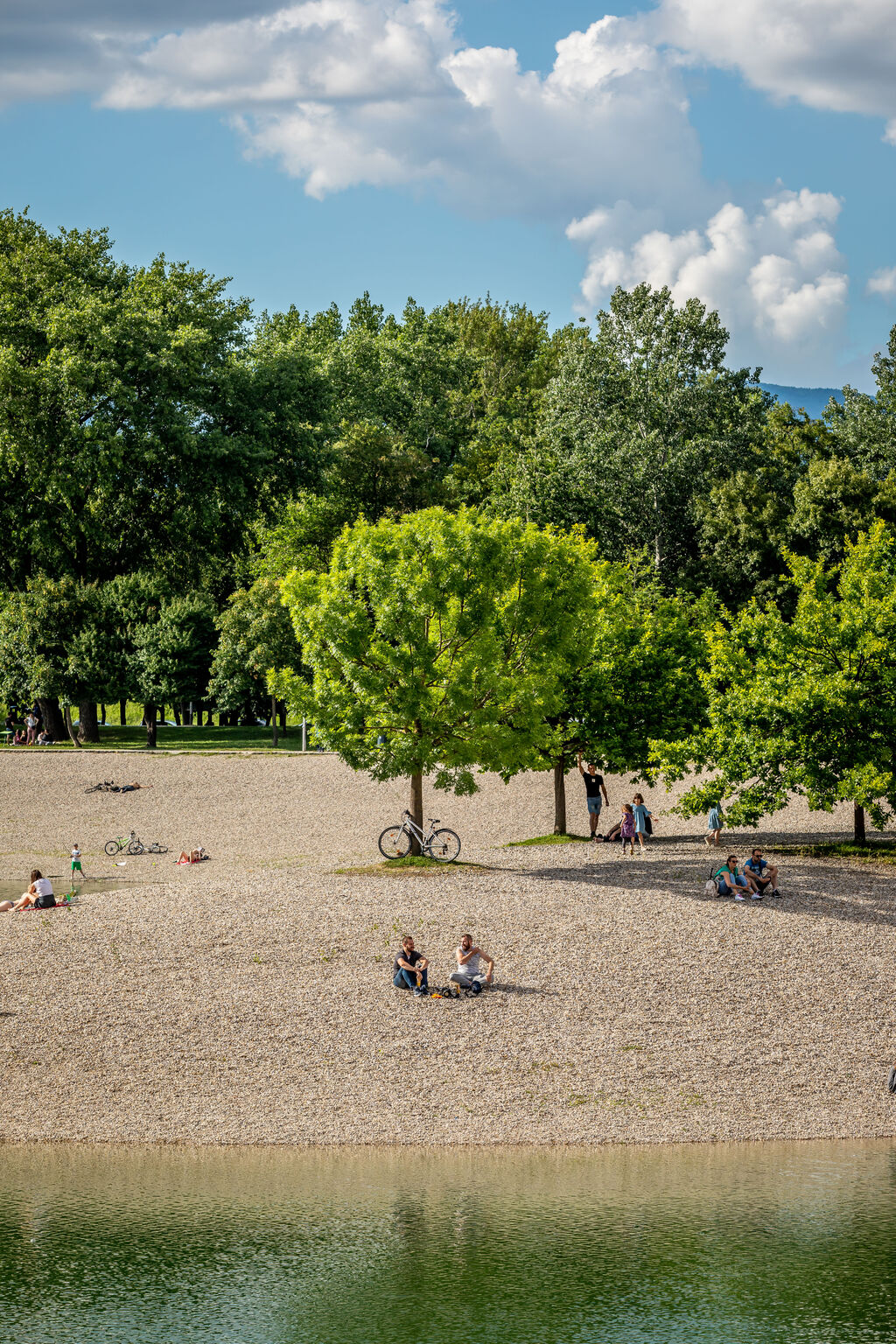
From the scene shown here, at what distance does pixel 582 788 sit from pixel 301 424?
88.6ft

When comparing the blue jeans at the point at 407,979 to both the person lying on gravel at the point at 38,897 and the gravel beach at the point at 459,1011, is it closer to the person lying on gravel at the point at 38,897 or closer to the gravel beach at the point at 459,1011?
the gravel beach at the point at 459,1011

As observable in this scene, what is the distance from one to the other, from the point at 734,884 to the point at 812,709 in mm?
4814

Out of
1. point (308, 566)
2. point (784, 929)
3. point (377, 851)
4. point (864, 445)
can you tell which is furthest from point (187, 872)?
point (864, 445)

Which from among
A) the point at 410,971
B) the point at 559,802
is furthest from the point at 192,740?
the point at 410,971

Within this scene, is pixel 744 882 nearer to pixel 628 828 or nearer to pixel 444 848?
pixel 628 828

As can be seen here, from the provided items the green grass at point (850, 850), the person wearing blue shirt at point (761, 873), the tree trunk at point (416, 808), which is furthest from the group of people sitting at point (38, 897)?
the green grass at point (850, 850)

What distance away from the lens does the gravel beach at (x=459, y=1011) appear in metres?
18.9

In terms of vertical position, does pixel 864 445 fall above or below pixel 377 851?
above

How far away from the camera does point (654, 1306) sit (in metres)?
13.6

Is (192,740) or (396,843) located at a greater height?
(192,740)

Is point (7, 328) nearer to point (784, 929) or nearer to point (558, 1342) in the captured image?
point (784, 929)

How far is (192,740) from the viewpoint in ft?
200

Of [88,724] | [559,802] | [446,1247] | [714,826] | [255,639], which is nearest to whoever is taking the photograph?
[446,1247]

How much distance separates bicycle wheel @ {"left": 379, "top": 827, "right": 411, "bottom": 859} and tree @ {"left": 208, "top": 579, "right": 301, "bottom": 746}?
24.5 meters
